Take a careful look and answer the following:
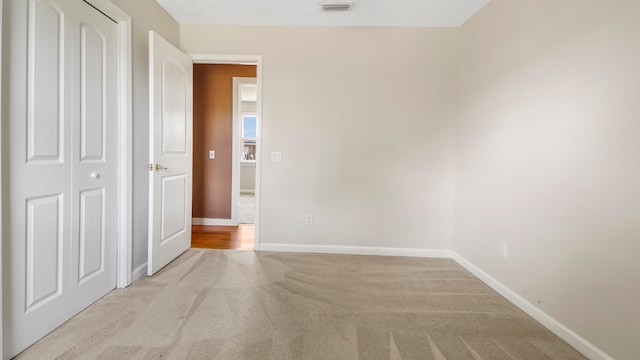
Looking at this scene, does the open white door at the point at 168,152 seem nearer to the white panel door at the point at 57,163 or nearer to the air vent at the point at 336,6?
the white panel door at the point at 57,163

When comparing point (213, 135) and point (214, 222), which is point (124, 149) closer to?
point (213, 135)

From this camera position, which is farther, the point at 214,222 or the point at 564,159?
the point at 214,222

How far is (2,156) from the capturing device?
1.42m

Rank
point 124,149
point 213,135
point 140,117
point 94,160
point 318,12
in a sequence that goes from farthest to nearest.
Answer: point 213,135
point 318,12
point 140,117
point 124,149
point 94,160

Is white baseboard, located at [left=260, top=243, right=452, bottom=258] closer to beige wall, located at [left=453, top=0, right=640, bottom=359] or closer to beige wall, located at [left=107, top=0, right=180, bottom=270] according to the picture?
beige wall, located at [left=453, top=0, right=640, bottom=359]

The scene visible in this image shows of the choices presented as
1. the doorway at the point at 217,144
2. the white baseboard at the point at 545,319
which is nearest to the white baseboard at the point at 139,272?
the doorway at the point at 217,144

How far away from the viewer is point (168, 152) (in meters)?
2.71

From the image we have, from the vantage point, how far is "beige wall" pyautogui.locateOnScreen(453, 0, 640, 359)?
1465mm

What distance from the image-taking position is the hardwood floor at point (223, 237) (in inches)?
137

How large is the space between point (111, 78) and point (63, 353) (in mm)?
1789

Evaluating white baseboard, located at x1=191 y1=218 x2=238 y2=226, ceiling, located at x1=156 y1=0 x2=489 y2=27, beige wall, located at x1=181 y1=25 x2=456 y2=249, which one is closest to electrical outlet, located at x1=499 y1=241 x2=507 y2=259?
beige wall, located at x1=181 y1=25 x2=456 y2=249

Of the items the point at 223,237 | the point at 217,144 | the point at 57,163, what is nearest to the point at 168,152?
the point at 57,163

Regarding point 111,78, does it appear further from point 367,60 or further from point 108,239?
point 367,60

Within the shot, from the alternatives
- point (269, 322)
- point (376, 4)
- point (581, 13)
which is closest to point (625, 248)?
point (581, 13)
